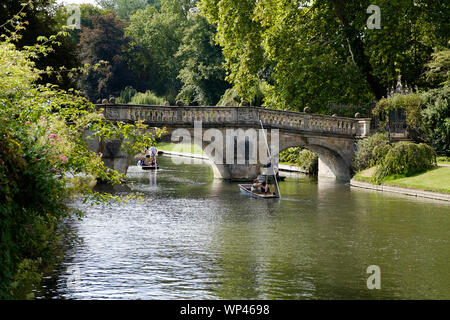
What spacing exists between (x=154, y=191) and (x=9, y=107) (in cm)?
1430

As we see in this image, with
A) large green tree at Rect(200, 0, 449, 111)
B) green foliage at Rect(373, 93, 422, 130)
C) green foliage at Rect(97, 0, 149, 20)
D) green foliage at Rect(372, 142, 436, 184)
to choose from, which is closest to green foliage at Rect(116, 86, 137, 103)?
large green tree at Rect(200, 0, 449, 111)

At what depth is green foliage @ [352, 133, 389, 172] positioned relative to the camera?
26.5 metres

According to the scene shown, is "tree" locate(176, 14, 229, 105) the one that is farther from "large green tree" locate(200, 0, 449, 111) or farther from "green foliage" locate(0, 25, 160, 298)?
"green foliage" locate(0, 25, 160, 298)

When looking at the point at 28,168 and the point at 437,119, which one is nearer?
the point at 28,168

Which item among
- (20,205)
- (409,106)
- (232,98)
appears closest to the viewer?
(20,205)

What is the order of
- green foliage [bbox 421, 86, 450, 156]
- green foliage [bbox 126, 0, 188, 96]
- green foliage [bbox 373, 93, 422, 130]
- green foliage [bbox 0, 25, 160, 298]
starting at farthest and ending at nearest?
1. green foliage [bbox 126, 0, 188, 96]
2. green foliage [bbox 373, 93, 422, 130]
3. green foliage [bbox 421, 86, 450, 156]
4. green foliage [bbox 0, 25, 160, 298]

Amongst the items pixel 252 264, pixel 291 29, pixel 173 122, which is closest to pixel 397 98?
pixel 291 29

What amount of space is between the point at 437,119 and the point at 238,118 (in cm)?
800

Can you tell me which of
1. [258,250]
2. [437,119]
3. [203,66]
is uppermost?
[203,66]

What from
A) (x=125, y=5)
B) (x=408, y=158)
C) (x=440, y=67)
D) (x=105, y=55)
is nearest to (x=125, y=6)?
(x=125, y=5)

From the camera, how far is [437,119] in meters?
26.4

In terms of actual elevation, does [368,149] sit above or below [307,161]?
above

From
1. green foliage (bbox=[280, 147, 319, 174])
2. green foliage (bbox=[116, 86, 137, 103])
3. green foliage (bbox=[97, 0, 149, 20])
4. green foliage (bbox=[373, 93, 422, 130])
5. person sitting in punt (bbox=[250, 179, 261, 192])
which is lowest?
person sitting in punt (bbox=[250, 179, 261, 192])

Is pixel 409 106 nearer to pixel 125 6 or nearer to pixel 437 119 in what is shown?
pixel 437 119
